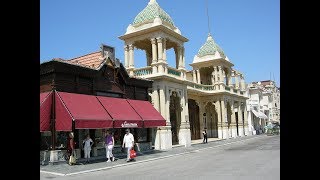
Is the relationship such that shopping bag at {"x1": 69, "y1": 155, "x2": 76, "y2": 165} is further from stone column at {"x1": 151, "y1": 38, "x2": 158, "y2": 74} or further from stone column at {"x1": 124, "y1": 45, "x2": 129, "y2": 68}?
stone column at {"x1": 124, "y1": 45, "x2": 129, "y2": 68}

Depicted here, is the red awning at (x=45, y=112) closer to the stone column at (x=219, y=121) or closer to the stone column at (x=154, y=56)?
the stone column at (x=154, y=56)

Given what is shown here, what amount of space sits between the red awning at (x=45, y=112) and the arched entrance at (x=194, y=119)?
2422 cm

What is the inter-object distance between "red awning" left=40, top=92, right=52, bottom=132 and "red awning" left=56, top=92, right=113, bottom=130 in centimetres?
47

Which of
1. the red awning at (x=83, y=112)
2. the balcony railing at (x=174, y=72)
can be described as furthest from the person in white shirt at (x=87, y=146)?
the balcony railing at (x=174, y=72)

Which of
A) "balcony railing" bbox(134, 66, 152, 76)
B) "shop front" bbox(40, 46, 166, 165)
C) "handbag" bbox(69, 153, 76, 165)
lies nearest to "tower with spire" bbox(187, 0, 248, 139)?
"balcony railing" bbox(134, 66, 152, 76)

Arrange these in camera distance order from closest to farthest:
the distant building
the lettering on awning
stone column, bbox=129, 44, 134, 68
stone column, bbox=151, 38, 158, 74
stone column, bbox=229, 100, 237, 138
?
the lettering on awning < stone column, bbox=151, 38, 158, 74 < stone column, bbox=129, 44, 134, 68 < stone column, bbox=229, 100, 237, 138 < the distant building

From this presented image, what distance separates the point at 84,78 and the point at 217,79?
25.7 metres

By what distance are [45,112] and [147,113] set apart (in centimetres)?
859

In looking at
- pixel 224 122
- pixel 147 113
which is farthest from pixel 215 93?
pixel 147 113

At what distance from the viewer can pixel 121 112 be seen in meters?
21.6

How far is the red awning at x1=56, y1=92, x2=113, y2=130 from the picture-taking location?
57.1 feet

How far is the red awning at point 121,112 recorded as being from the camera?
20.5 metres

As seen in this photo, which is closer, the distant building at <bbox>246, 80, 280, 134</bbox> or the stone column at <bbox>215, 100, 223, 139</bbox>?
the stone column at <bbox>215, 100, 223, 139</bbox>

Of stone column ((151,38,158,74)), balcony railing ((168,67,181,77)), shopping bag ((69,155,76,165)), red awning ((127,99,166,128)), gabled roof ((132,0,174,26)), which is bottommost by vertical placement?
shopping bag ((69,155,76,165))
